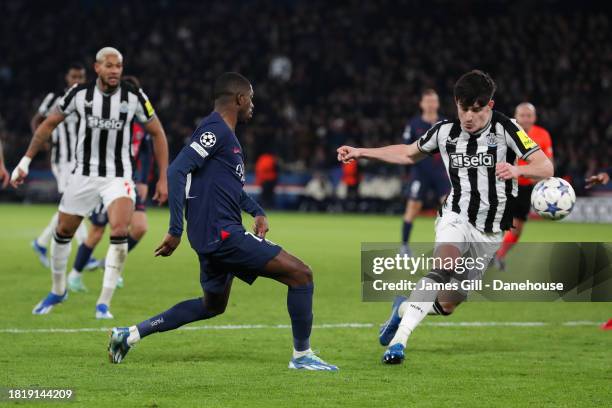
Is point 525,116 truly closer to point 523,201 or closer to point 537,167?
point 523,201

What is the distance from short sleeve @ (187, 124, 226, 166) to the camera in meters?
6.60

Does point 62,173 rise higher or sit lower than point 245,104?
lower

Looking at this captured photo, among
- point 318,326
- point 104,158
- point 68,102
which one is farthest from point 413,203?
point 68,102

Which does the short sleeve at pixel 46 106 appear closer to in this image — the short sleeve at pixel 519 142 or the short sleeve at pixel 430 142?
the short sleeve at pixel 430 142

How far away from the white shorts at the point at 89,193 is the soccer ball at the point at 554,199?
3.50 m

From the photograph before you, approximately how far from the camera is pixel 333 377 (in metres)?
6.63

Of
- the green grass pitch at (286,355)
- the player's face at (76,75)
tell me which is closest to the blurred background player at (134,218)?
the green grass pitch at (286,355)

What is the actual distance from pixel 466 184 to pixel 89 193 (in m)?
3.34

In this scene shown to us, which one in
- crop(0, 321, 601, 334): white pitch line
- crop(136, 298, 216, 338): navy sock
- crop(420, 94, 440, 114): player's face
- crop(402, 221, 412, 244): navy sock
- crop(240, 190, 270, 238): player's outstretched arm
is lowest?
crop(402, 221, 412, 244): navy sock

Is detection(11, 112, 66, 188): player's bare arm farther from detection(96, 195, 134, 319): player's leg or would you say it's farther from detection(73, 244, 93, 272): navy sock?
detection(73, 244, 93, 272): navy sock

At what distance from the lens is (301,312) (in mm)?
6801

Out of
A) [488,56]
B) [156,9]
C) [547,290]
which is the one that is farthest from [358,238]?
[156,9]

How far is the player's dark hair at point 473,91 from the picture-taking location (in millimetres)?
7109

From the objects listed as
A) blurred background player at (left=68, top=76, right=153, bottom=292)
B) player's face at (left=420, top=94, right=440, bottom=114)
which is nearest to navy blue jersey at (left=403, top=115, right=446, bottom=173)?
player's face at (left=420, top=94, right=440, bottom=114)
